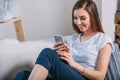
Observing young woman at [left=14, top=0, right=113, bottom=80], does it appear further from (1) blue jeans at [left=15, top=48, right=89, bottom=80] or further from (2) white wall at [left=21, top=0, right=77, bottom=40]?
(2) white wall at [left=21, top=0, right=77, bottom=40]

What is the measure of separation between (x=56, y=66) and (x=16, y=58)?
0.28 m

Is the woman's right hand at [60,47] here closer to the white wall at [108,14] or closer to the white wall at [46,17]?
the white wall at [108,14]

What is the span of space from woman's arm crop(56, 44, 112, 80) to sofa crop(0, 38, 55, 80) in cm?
21

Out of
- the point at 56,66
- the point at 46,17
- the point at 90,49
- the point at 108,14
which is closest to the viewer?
the point at 56,66

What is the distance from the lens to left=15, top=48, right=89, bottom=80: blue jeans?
3.35 feet

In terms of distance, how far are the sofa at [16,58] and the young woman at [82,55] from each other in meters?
0.20

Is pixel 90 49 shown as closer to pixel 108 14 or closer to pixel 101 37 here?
pixel 101 37

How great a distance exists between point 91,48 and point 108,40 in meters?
0.10

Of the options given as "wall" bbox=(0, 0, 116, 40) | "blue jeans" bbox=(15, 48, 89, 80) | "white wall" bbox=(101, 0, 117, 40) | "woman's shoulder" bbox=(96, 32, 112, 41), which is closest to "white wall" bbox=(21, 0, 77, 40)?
"wall" bbox=(0, 0, 116, 40)

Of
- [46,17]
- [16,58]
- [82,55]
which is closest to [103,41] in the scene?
[82,55]

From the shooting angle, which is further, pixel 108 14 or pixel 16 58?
pixel 108 14

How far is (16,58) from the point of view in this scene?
3.99 ft

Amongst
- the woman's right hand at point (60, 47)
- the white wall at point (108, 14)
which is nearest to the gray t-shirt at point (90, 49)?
the woman's right hand at point (60, 47)

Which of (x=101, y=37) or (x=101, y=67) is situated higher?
(x=101, y=37)
